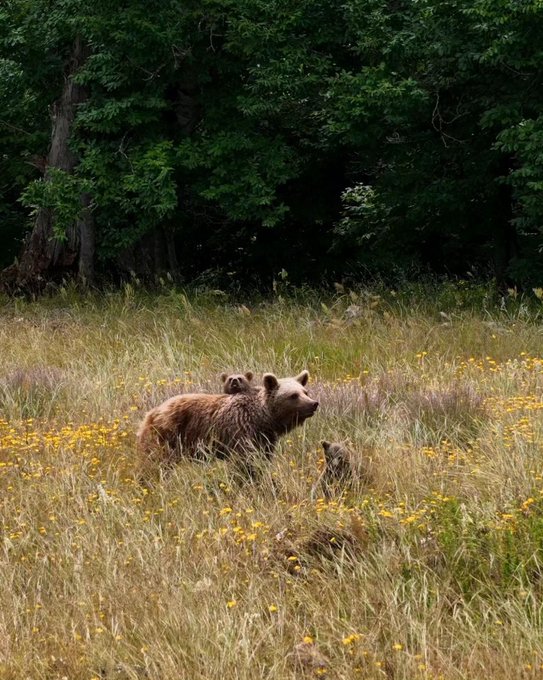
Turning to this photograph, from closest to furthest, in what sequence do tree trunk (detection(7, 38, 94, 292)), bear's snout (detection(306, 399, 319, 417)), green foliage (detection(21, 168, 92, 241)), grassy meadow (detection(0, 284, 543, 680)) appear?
grassy meadow (detection(0, 284, 543, 680)) → bear's snout (detection(306, 399, 319, 417)) → green foliage (detection(21, 168, 92, 241)) → tree trunk (detection(7, 38, 94, 292))

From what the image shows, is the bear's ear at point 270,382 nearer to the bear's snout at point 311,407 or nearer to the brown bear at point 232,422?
the brown bear at point 232,422

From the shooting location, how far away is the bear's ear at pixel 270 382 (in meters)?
6.26

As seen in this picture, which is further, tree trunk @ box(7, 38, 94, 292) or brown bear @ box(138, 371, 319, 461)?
tree trunk @ box(7, 38, 94, 292)

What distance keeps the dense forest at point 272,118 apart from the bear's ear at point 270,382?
709 cm

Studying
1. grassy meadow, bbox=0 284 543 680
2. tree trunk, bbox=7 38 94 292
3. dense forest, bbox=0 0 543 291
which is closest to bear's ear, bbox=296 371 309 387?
grassy meadow, bbox=0 284 543 680

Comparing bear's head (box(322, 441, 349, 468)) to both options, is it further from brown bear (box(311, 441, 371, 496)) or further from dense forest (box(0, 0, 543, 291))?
dense forest (box(0, 0, 543, 291))

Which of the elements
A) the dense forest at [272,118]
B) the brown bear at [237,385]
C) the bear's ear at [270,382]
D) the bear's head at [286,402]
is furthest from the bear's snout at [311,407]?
the dense forest at [272,118]

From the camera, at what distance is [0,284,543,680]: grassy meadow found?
3.97m

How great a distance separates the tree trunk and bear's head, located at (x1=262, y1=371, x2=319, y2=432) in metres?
12.5

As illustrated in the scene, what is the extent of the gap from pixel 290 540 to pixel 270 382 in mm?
1502

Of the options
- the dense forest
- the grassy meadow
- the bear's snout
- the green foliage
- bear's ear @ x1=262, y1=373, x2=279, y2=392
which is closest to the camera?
the grassy meadow

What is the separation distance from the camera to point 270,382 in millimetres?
6309

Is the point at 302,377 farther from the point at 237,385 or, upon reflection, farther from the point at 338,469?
the point at 338,469

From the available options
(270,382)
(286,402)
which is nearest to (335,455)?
(286,402)
